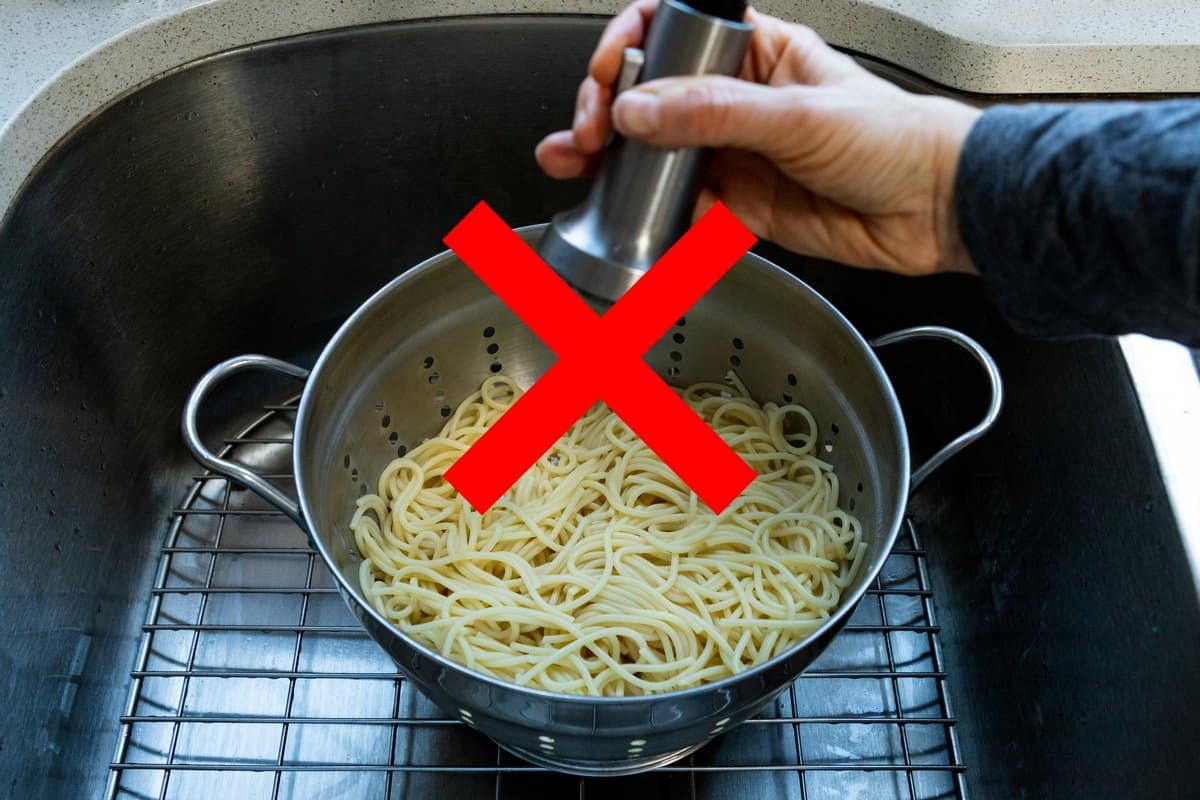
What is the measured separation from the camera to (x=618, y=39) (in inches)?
29.1

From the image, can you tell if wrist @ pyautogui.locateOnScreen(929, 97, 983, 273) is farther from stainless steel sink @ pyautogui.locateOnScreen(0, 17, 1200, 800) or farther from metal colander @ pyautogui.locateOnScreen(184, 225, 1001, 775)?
stainless steel sink @ pyautogui.locateOnScreen(0, 17, 1200, 800)

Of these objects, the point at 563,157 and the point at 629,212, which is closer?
the point at 629,212

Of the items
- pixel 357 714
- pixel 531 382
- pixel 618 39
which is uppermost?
pixel 618 39

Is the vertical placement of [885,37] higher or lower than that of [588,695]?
higher

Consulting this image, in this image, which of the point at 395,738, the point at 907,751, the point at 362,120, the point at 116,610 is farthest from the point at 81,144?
the point at 907,751

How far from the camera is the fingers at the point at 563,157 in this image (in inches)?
32.7

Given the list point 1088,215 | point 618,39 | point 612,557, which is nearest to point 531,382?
point 612,557

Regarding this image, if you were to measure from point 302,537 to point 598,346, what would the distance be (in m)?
0.54

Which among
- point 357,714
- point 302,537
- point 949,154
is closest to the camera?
point 949,154

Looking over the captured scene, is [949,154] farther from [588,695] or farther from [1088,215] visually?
[588,695]

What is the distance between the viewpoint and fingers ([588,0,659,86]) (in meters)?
0.74

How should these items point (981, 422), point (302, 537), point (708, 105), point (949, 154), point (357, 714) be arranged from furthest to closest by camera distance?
point (302, 537) → point (357, 714) → point (981, 422) → point (949, 154) → point (708, 105)

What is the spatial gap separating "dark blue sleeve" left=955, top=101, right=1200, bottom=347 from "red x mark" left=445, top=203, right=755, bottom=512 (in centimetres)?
21

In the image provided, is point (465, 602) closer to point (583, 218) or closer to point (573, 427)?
point (573, 427)
